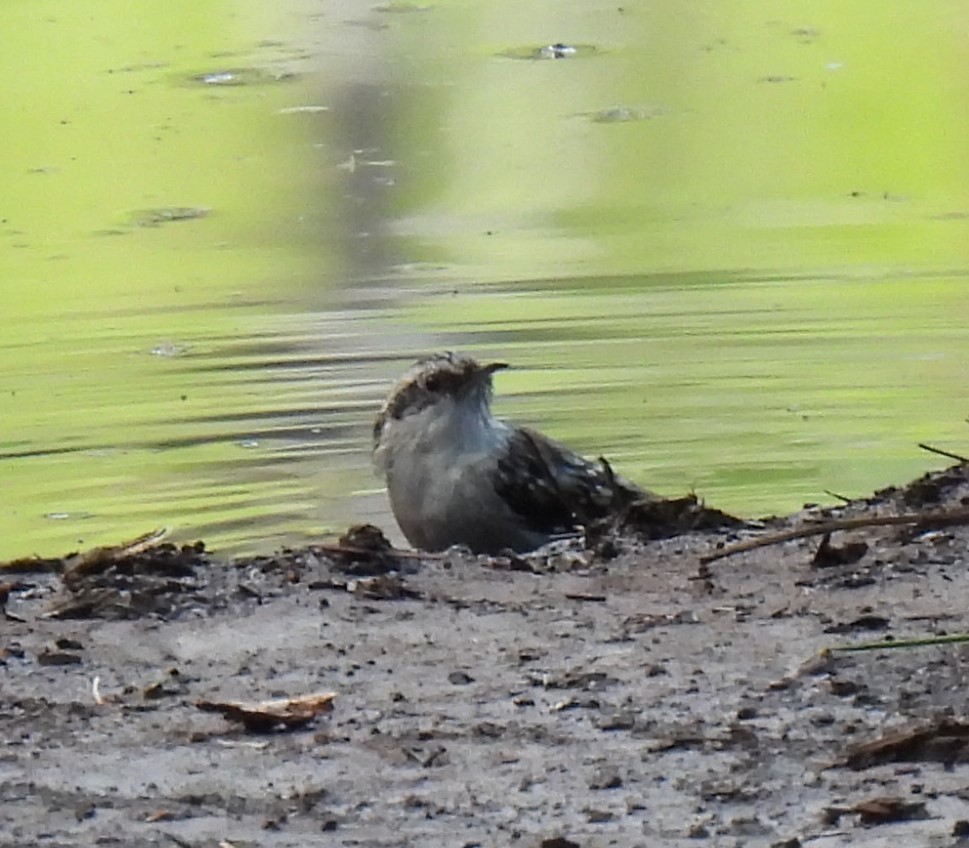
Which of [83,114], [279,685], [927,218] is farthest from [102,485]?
[83,114]

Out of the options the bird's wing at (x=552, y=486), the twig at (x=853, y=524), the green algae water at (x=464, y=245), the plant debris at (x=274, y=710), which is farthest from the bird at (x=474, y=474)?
the plant debris at (x=274, y=710)

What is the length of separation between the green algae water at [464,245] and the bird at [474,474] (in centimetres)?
62

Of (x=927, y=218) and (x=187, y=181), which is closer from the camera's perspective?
(x=927, y=218)

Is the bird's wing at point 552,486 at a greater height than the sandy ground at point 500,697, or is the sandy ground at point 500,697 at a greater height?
the sandy ground at point 500,697

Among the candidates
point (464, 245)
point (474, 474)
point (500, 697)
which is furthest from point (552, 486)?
point (464, 245)

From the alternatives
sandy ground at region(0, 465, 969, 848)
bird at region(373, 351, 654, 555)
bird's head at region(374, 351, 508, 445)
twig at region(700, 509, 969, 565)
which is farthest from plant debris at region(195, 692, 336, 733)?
bird's head at region(374, 351, 508, 445)

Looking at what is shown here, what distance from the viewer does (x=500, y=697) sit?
587cm

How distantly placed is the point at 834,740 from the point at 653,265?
8.64 meters

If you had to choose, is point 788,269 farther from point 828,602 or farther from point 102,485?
point 828,602

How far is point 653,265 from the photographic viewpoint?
1379 centimetres

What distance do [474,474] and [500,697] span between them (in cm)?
281

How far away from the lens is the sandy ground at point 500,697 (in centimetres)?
494

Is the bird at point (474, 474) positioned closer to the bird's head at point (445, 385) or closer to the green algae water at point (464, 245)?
the bird's head at point (445, 385)

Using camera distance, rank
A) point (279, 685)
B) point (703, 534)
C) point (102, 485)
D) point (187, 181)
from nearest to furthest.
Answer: point (279, 685), point (703, 534), point (102, 485), point (187, 181)
